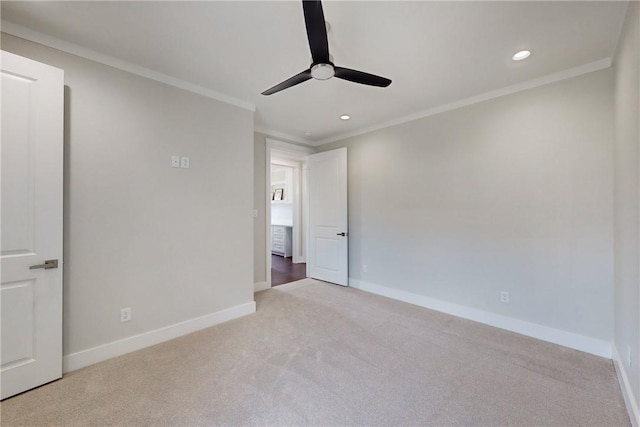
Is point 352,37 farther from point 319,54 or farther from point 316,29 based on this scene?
point 316,29

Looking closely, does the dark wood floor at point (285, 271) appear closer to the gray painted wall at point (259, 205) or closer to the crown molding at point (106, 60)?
the gray painted wall at point (259, 205)

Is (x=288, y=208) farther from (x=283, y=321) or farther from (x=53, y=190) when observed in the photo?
(x=53, y=190)

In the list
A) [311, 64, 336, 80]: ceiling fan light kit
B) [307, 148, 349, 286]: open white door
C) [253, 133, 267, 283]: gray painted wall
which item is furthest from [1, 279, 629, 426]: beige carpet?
[311, 64, 336, 80]: ceiling fan light kit

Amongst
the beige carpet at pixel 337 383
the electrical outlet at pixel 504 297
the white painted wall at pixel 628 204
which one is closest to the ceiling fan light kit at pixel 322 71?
the white painted wall at pixel 628 204

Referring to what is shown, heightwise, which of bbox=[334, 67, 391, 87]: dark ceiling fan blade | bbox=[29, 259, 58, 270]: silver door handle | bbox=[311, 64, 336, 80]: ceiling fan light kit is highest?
bbox=[334, 67, 391, 87]: dark ceiling fan blade

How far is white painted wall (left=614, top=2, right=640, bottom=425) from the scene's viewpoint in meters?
1.56

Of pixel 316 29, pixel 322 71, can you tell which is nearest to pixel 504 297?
pixel 322 71

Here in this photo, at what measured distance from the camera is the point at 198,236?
2861 mm

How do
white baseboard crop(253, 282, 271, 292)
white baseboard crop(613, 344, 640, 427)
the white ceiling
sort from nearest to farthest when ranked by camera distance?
white baseboard crop(613, 344, 640, 427)
the white ceiling
white baseboard crop(253, 282, 271, 292)

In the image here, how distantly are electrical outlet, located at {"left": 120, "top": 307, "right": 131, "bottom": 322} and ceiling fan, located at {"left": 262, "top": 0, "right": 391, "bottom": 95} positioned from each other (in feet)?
7.51

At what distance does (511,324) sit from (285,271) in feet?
12.7

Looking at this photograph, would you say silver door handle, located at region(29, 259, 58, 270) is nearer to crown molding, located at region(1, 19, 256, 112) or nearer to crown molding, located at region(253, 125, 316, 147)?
crown molding, located at region(1, 19, 256, 112)

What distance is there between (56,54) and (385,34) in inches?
100

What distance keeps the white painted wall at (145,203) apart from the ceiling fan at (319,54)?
46.8 inches
